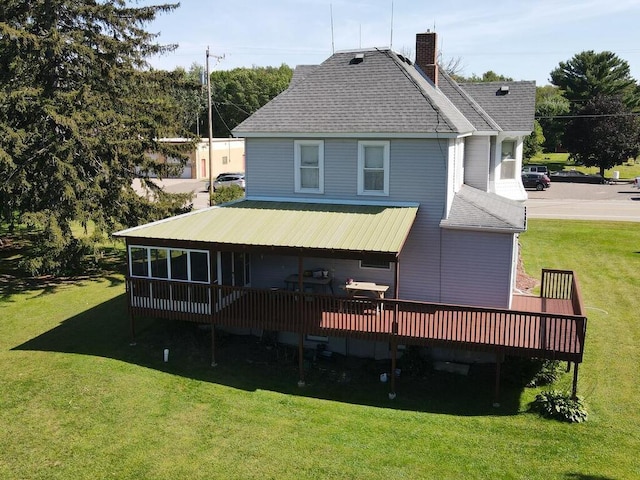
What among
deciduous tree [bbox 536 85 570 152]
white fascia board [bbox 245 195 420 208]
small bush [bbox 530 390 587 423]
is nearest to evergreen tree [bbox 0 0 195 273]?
white fascia board [bbox 245 195 420 208]

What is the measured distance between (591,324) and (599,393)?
5008mm

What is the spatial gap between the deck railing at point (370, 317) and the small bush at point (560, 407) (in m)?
0.99

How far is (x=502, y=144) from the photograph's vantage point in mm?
23719

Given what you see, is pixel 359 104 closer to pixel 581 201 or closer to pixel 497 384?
pixel 497 384

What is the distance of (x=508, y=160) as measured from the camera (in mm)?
24016

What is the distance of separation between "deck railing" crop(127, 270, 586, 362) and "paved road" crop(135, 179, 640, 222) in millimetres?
15893

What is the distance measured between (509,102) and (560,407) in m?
14.4

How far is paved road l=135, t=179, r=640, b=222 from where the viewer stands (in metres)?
37.8

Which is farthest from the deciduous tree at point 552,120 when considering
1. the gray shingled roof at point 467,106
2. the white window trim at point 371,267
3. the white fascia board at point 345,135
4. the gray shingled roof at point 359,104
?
the white window trim at point 371,267

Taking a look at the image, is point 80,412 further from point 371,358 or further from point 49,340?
point 371,358

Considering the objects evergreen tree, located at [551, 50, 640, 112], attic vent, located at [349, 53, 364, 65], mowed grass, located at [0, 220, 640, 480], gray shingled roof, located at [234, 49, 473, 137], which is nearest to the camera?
mowed grass, located at [0, 220, 640, 480]

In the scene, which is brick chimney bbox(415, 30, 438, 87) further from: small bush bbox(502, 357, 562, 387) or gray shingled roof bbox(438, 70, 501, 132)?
small bush bbox(502, 357, 562, 387)

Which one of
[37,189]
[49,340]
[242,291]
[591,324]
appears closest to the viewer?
[242,291]

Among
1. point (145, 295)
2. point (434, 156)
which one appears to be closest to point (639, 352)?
point (434, 156)
